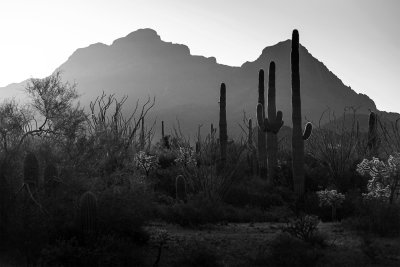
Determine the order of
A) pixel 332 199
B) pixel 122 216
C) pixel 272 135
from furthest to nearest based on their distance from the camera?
pixel 272 135
pixel 332 199
pixel 122 216

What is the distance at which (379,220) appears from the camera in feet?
47.5

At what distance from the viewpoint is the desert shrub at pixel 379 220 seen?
14383 mm

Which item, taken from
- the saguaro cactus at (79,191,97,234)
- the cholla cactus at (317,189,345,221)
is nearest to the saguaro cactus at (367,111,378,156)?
the cholla cactus at (317,189,345,221)

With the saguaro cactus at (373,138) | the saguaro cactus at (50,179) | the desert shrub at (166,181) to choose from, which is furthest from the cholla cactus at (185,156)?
the saguaro cactus at (50,179)

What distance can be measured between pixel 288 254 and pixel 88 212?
4.81 meters

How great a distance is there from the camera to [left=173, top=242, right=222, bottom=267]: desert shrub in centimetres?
1194

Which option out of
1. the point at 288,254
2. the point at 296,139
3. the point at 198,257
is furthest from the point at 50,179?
the point at 296,139

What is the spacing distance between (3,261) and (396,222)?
10.4 m

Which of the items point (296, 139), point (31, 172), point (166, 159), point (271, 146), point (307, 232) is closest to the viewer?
point (307, 232)

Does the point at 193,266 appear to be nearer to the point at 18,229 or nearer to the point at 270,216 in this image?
the point at 18,229

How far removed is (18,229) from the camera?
12.3 m

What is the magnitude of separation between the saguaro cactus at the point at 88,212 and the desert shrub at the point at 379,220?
24.5 feet

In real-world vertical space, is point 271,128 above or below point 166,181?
above

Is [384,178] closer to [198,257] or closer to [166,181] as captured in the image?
[198,257]
